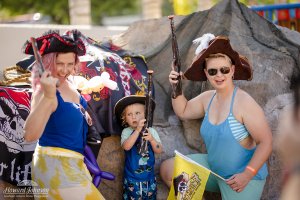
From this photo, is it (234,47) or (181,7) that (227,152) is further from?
(181,7)

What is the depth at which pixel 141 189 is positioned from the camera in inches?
172

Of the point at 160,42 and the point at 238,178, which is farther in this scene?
the point at 160,42

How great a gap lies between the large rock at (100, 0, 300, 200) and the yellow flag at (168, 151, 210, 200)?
542 millimetres

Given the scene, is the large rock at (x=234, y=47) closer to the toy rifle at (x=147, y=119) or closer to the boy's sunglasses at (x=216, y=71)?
the toy rifle at (x=147, y=119)

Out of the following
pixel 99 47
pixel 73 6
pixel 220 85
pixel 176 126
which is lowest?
pixel 176 126

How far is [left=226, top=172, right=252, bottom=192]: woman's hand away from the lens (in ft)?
13.1

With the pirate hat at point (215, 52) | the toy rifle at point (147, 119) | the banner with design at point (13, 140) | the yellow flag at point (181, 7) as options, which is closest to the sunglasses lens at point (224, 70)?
the pirate hat at point (215, 52)

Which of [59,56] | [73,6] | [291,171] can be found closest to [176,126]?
[59,56]

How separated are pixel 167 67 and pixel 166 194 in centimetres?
119

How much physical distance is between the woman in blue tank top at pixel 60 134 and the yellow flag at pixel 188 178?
2.18 ft

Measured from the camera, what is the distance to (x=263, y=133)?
159 inches

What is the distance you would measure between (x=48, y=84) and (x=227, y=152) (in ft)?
4.71

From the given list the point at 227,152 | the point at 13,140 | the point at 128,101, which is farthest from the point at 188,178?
Answer: the point at 13,140

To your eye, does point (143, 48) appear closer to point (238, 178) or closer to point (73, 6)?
point (238, 178)
